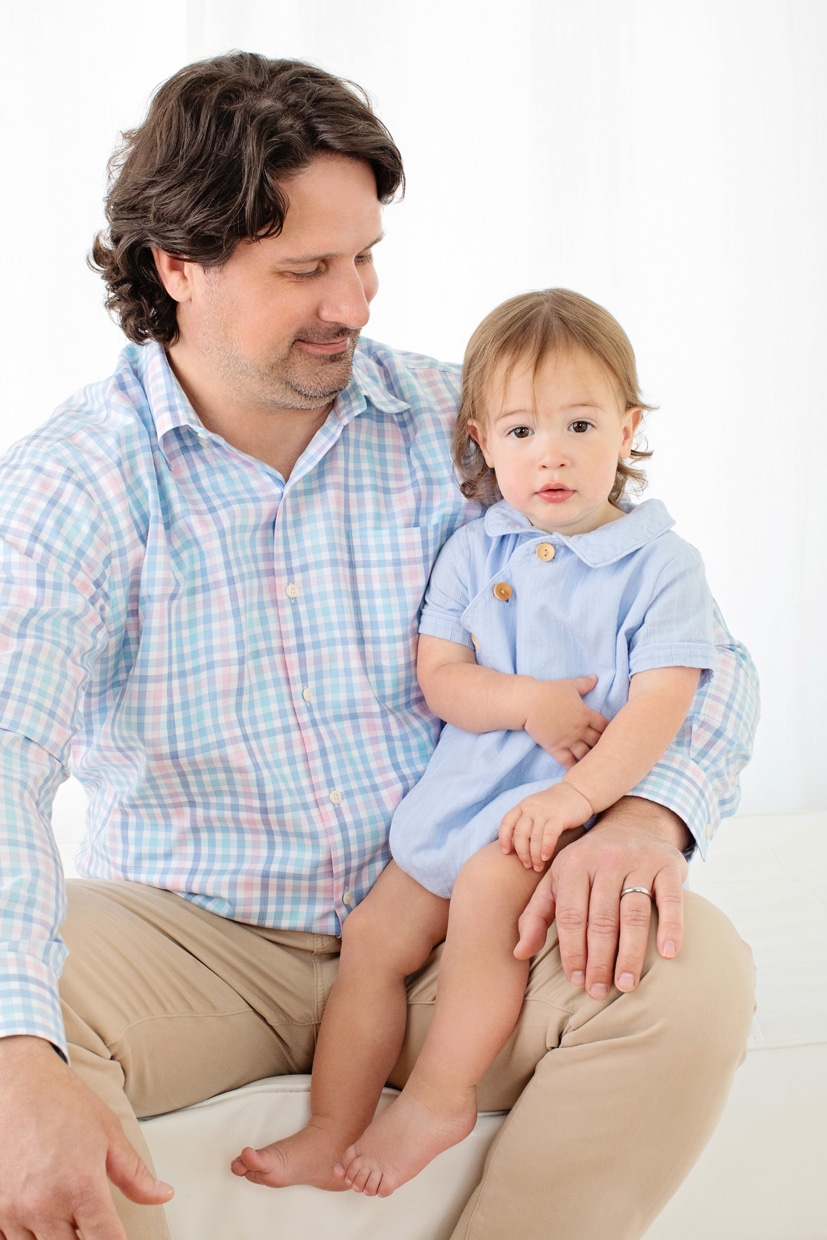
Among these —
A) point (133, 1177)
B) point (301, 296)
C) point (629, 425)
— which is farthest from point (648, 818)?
point (301, 296)

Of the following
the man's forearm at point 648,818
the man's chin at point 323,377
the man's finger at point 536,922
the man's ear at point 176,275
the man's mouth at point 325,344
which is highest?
the man's ear at point 176,275

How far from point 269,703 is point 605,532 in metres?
0.47

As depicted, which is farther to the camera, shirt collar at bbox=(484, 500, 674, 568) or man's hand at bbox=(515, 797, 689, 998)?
shirt collar at bbox=(484, 500, 674, 568)

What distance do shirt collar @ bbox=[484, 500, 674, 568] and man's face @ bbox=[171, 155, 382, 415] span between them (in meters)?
0.28

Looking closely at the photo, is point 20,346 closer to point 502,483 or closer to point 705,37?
point 502,483

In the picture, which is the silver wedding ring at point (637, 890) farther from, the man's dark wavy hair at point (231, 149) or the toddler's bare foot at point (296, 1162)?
the man's dark wavy hair at point (231, 149)

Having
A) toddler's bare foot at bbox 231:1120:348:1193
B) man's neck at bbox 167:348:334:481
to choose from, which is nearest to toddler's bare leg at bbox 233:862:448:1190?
toddler's bare foot at bbox 231:1120:348:1193

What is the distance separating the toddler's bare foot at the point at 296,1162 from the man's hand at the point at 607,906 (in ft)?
0.98

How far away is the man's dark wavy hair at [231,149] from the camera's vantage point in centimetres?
152

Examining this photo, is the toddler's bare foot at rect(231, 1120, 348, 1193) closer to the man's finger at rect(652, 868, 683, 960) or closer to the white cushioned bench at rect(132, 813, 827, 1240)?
the white cushioned bench at rect(132, 813, 827, 1240)

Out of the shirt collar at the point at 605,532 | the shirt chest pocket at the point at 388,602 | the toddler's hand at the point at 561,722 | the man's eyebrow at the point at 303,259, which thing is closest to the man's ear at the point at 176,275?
the man's eyebrow at the point at 303,259

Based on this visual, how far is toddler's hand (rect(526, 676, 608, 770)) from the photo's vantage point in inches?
55.6

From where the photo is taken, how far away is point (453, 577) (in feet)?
5.20

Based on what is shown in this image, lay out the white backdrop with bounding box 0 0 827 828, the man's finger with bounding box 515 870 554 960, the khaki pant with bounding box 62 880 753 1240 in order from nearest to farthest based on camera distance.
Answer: the khaki pant with bounding box 62 880 753 1240
the man's finger with bounding box 515 870 554 960
the white backdrop with bounding box 0 0 827 828
